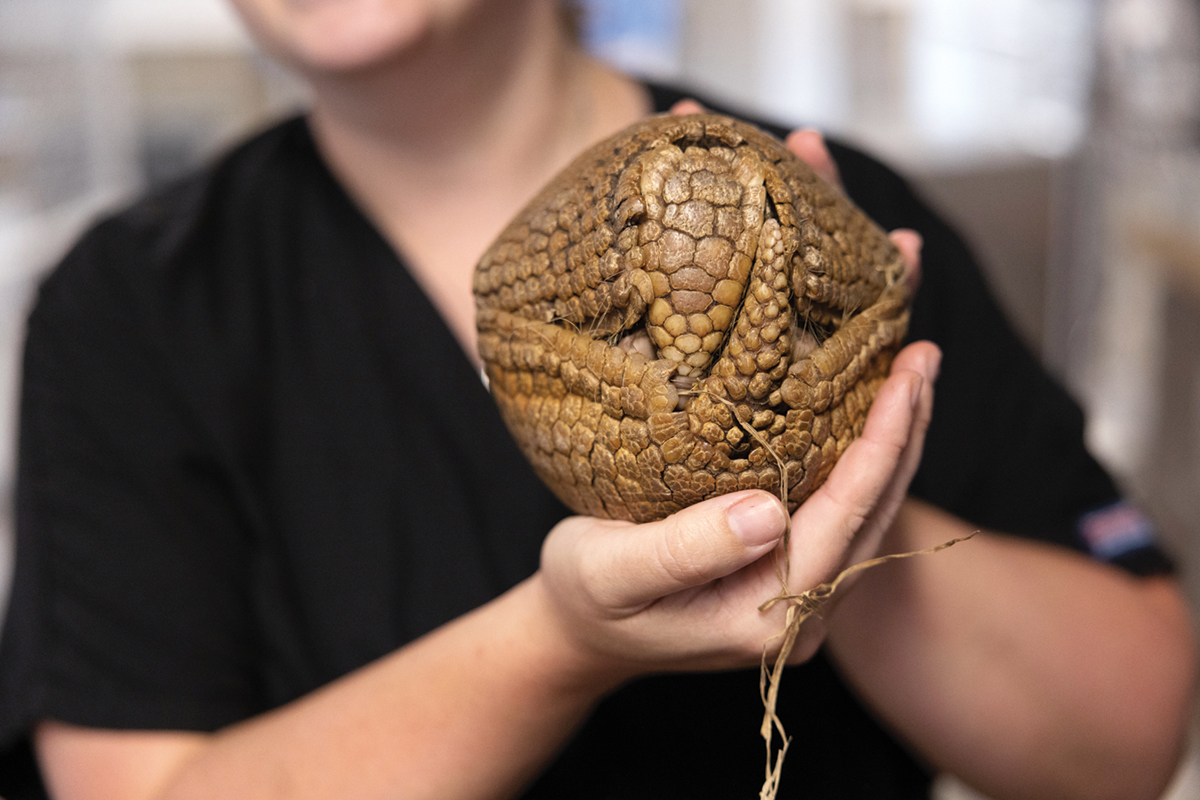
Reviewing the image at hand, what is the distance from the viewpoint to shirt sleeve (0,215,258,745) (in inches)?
39.7

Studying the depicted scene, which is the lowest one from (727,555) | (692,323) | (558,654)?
(558,654)

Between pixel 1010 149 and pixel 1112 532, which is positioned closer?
pixel 1112 532

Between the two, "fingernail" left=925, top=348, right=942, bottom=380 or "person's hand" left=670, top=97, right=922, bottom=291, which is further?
"person's hand" left=670, top=97, right=922, bottom=291

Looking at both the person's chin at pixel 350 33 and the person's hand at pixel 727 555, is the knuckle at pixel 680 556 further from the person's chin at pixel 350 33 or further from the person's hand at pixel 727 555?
the person's chin at pixel 350 33

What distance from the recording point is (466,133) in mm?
1148

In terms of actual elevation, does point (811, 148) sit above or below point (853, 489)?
above

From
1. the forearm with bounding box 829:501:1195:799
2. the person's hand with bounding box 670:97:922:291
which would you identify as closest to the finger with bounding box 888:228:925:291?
the person's hand with bounding box 670:97:922:291

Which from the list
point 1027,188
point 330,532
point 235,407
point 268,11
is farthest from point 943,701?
point 1027,188

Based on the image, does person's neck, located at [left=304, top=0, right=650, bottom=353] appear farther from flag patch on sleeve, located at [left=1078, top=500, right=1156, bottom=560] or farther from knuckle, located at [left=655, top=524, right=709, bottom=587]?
flag patch on sleeve, located at [left=1078, top=500, right=1156, bottom=560]

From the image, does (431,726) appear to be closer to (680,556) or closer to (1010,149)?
(680,556)

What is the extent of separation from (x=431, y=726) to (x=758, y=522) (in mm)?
439

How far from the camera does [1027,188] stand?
2.79m

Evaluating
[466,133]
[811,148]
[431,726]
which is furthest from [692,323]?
[466,133]

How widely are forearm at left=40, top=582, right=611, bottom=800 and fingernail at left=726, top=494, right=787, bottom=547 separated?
25 centimetres
